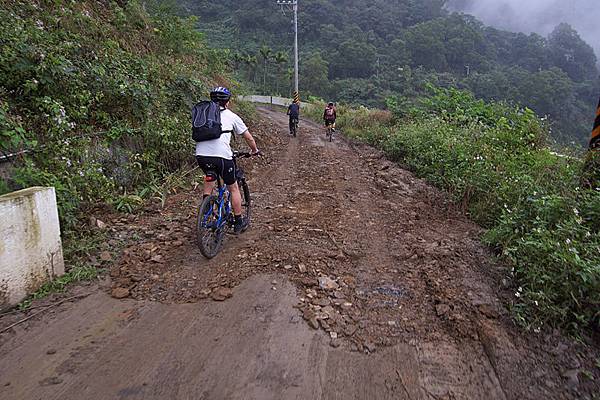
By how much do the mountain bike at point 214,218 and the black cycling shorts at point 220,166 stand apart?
2.7 inches

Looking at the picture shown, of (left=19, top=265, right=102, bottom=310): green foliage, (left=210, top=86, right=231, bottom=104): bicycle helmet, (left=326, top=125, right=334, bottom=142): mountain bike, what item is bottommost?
(left=19, top=265, right=102, bottom=310): green foliage

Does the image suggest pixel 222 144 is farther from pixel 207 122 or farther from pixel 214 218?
pixel 214 218

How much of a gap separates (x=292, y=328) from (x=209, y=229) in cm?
165

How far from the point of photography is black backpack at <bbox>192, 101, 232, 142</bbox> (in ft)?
13.5

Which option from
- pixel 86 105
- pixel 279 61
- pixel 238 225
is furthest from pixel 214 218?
pixel 279 61

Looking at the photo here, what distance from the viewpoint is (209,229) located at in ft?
13.9

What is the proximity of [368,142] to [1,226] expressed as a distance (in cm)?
1190

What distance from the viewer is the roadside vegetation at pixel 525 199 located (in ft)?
9.89

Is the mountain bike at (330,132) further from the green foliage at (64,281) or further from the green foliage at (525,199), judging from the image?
the green foliage at (64,281)

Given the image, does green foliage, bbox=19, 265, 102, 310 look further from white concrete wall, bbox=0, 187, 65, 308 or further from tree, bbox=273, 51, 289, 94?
tree, bbox=273, 51, 289, 94

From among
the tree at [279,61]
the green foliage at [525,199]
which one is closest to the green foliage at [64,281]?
the green foliage at [525,199]

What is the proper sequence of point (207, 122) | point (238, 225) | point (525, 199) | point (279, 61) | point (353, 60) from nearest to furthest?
point (207, 122), point (525, 199), point (238, 225), point (279, 61), point (353, 60)

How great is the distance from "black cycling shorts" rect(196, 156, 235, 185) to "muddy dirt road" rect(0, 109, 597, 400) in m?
0.81

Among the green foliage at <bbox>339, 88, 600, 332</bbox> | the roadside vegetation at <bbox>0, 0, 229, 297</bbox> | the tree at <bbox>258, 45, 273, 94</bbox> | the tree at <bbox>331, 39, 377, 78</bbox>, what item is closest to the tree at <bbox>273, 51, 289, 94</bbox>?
the tree at <bbox>258, 45, 273, 94</bbox>
